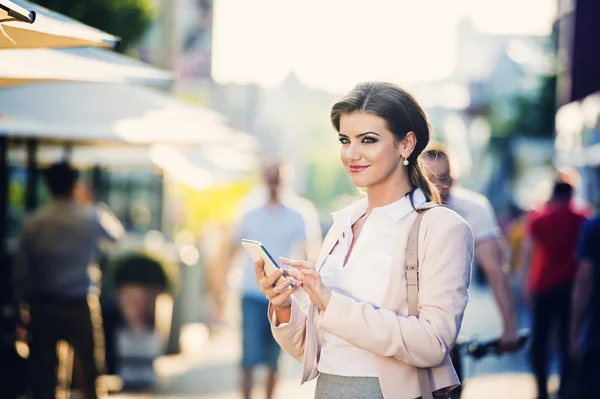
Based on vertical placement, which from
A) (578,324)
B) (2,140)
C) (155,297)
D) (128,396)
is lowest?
(128,396)

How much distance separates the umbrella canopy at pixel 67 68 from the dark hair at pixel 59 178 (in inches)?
67.8

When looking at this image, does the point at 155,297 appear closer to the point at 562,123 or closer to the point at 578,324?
the point at 578,324

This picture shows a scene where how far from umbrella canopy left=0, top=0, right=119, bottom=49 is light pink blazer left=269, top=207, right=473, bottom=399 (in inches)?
66.1

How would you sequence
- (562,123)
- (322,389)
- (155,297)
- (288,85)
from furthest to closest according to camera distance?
(288,85) < (562,123) < (155,297) < (322,389)

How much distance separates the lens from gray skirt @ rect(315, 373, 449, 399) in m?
3.77

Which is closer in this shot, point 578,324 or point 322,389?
point 322,389

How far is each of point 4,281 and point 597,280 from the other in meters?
6.01

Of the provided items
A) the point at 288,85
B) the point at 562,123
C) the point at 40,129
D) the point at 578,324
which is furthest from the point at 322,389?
the point at 288,85

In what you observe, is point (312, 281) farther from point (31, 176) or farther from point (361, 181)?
point (31, 176)

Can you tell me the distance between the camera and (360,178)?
Answer: 392 cm

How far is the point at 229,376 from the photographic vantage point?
12.5 metres

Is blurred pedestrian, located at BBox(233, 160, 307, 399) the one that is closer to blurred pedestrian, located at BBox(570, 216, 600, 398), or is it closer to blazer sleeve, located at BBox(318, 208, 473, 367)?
blurred pedestrian, located at BBox(570, 216, 600, 398)

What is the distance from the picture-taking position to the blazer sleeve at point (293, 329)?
400 cm

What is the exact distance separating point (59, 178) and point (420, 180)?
4.89m
